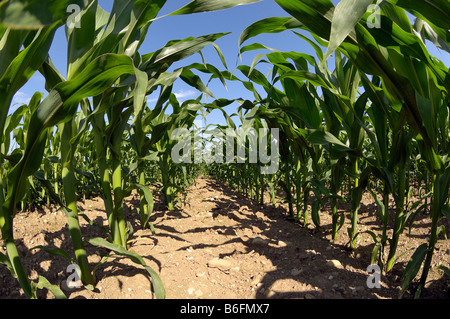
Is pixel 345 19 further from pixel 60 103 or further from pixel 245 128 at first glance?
pixel 245 128

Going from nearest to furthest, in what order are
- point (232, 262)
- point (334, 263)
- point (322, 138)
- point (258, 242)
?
point (322, 138)
point (334, 263)
point (232, 262)
point (258, 242)

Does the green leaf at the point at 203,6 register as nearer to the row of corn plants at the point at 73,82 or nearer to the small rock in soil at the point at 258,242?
the row of corn plants at the point at 73,82

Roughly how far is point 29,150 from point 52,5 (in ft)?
1.58

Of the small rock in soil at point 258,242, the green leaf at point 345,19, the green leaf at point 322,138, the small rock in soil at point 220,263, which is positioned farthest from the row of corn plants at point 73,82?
the small rock in soil at point 258,242

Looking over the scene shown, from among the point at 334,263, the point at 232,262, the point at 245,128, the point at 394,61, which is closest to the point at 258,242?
the point at 232,262

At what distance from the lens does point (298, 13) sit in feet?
2.30

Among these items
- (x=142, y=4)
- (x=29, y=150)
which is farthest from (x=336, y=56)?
(x=29, y=150)

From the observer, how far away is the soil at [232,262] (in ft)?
3.56

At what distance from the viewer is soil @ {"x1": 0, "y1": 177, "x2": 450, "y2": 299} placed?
3.56ft

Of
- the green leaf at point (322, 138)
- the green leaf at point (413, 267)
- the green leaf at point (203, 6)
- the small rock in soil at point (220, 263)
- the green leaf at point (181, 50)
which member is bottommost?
the small rock in soil at point (220, 263)

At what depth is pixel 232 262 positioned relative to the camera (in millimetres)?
1466

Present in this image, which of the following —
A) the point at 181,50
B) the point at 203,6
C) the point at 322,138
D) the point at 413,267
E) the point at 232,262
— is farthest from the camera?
the point at 232,262

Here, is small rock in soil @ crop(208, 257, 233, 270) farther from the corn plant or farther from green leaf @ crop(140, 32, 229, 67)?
green leaf @ crop(140, 32, 229, 67)
